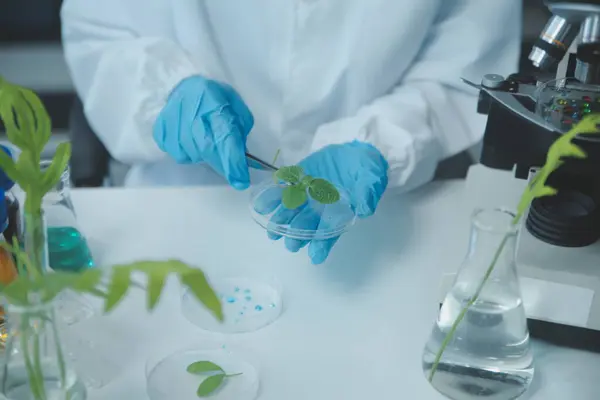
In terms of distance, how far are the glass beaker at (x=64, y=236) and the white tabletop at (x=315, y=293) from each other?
2.2 inches

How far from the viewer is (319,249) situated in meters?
0.79

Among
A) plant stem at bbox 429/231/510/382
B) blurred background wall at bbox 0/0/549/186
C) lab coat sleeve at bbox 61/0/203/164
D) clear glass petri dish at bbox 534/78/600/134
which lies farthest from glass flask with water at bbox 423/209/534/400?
blurred background wall at bbox 0/0/549/186

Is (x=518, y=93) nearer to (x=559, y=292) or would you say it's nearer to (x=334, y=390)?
(x=559, y=292)

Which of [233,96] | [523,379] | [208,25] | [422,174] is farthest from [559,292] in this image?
[208,25]

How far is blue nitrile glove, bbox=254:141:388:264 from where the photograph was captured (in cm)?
79

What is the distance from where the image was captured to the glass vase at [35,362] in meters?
0.50

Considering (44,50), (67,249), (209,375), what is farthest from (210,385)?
(44,50)

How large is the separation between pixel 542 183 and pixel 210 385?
36cm

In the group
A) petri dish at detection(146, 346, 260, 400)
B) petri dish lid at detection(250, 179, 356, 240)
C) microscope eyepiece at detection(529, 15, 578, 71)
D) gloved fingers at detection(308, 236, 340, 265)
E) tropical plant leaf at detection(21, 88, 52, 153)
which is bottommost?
petri dish at detection(146, 346, 260, 400)

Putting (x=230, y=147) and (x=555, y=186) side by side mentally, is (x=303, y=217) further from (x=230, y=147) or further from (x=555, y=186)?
(x=555, y=186)

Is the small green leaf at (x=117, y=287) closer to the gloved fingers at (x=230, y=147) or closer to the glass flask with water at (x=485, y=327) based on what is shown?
the glass flask with water at (x=485, y=327)

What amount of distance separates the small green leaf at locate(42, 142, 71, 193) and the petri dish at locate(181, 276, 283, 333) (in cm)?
23

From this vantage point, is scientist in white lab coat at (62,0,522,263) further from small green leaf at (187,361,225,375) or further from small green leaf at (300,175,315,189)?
small green leaf at (187,361,225,375)

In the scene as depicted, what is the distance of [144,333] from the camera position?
72cm
